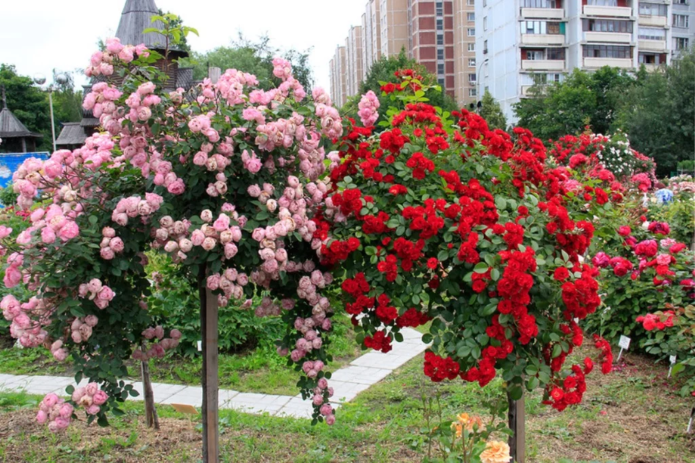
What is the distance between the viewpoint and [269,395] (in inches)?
192

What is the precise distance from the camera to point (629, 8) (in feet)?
150

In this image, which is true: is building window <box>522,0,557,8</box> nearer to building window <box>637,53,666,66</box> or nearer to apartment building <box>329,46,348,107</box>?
building window <box>637,53,666,66</box>

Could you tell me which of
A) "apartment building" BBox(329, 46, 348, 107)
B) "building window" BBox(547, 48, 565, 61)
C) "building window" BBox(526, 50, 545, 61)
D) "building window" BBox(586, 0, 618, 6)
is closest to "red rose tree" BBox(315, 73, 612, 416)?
"building window" BBox(526, 50, 545, 61)

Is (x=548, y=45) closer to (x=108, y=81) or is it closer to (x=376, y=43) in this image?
(x=376, y=43)

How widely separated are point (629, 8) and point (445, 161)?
5072 cm

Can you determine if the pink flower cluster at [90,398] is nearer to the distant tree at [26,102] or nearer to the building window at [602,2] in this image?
the distant tree at [26,102]

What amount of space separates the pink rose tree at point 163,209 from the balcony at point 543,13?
156ft

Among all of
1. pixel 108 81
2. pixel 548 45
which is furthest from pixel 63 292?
pixel 548 45

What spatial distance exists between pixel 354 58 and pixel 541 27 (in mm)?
58381

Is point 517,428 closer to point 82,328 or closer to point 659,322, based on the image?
point 659,322

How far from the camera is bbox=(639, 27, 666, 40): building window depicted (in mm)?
48906

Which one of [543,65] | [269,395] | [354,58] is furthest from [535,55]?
[354,58]

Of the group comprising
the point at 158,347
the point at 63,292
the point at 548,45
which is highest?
the point at 548,45

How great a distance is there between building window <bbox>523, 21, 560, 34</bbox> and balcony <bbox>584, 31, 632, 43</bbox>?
2551mm
